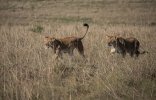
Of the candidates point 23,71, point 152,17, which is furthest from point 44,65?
point 152,17

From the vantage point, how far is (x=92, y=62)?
7.31m

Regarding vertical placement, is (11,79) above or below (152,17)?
below

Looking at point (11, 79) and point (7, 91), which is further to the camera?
point (11, 79)

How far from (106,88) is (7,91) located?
1708 mm

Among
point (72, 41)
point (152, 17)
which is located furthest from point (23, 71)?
point (152, 17)

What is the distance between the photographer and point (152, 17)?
99.9 ft

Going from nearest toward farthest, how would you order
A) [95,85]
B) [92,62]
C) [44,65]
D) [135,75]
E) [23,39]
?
[95,85], [135,75], [44,65], [92,62], [23,39]

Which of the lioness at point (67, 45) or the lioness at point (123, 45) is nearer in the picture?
the lioness at point (67, 45)

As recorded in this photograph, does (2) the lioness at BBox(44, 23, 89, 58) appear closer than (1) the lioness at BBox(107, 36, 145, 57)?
Yes

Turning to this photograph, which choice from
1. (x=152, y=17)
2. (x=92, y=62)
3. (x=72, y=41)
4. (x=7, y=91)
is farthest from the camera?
(x=152, y=17)

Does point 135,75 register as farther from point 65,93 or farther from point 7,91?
point 7,91

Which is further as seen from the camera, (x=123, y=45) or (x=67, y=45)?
(x=123, y=45)

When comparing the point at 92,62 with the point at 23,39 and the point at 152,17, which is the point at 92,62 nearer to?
the point at 23,39

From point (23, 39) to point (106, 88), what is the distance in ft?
19.0
